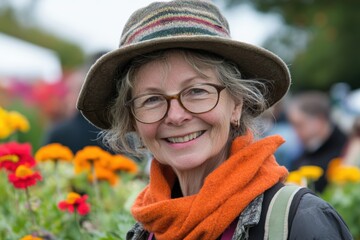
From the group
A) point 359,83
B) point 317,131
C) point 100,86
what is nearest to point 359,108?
point 317,131

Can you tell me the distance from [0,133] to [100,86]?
1709 millimetres

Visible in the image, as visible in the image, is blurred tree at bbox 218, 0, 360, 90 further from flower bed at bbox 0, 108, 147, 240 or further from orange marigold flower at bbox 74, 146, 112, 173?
orange marigold flower at bbox 74, 146, 112, 173

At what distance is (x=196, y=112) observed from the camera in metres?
2.43

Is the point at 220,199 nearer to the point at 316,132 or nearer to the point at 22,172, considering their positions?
the point at 22,172

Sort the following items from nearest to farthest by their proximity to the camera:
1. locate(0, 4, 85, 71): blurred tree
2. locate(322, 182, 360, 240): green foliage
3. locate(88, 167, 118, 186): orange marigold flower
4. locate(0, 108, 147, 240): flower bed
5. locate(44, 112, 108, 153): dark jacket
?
locate(0, 108, 147, 240): flower bed < locate(88, 167, 118, 186): orange marigold flower < locate(322, 182, 360, 240): green foliage < locate(44, 112, 108, 153): dark jacket < locate(0, 4, 85, 71): blurred tree

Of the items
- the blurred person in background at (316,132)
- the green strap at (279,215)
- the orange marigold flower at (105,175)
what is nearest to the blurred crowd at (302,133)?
the blurred person in background at (316,132)

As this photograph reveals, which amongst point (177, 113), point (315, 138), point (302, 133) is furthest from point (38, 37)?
point (177, 113)

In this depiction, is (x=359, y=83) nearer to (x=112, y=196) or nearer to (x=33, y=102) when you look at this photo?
(x=33, y=102)

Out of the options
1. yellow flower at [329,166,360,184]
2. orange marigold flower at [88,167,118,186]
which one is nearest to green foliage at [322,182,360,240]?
yellow flower at [329,166,360,184]

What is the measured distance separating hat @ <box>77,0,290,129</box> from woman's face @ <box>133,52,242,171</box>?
7cm

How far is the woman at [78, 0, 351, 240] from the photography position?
2.31 m

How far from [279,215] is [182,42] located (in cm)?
60

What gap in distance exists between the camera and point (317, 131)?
7.43 m

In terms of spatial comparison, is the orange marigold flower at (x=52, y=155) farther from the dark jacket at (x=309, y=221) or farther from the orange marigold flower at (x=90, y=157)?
the dark jacket at (x=309, y=221)
